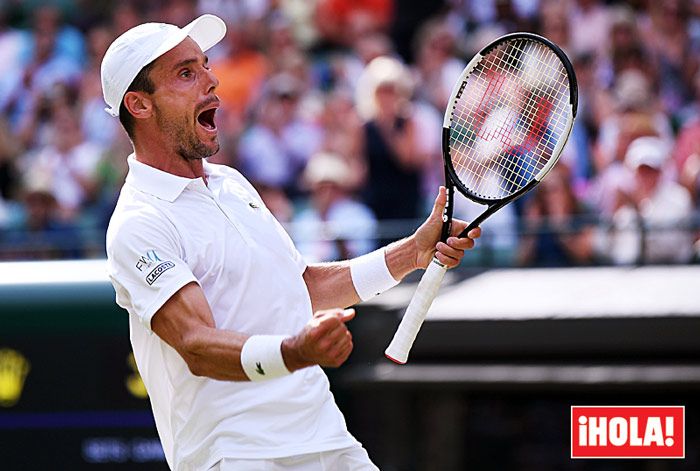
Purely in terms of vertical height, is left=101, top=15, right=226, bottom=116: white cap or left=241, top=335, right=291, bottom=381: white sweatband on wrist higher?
left=101, top=15, right=226, bottom=116: white cap

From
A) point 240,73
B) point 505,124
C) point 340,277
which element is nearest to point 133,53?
point 340,277

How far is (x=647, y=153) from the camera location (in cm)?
659

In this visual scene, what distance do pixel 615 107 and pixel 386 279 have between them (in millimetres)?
4037

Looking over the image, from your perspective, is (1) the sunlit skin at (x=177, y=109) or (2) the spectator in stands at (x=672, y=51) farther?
(2) the spectator in stands at (x=672, y=51)

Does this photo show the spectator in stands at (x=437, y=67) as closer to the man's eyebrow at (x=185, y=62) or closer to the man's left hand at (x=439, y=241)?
the man's left hand at (x=439, y=241)

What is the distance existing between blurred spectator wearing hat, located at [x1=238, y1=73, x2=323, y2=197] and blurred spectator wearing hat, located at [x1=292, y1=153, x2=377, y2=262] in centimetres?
35

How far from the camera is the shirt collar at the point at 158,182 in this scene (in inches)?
131

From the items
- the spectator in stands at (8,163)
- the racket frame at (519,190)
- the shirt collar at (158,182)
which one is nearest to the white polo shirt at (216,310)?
the shirt collar at (158,182)

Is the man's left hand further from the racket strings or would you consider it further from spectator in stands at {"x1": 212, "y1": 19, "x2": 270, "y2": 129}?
spectator in stands at {"x1": 212, "y1": 19, "x2": 270, "y2": 129}

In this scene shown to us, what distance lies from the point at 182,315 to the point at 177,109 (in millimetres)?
602

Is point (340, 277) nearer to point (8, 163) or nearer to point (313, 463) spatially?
point (313, 463)

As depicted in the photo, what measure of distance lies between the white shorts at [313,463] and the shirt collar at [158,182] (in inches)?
26.8

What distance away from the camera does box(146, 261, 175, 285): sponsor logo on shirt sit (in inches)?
122

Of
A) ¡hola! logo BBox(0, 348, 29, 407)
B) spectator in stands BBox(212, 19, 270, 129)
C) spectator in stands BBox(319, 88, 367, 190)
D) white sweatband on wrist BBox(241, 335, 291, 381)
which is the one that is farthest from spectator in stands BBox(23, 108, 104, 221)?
white sweatband on wrist BBox(241, 335, 291, 381)
